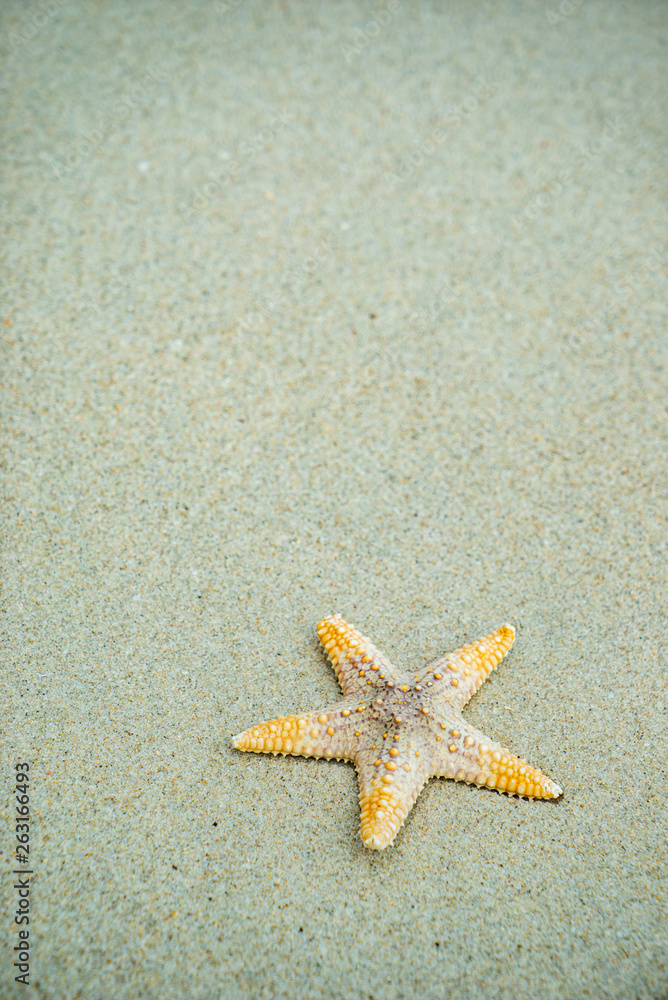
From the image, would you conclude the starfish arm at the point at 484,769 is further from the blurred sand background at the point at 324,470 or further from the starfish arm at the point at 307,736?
the starfish arm at the point at 307,736

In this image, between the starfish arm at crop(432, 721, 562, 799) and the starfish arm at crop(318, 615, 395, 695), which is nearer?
the starfish arm at crop(432, 721, 562, 799)

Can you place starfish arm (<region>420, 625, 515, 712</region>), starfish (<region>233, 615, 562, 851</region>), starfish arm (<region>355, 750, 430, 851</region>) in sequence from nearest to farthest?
starfish arm (<region>355, 750, 430, 851</region>) < starfish (<region>233, 615, 562, 851</region>) < starfish arm (<region>420, 625, 515, 712</region>)

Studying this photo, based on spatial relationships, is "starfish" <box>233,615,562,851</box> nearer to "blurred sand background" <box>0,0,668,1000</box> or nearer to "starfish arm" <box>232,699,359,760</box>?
"starfish arm" <box>232,699,359,760</box>

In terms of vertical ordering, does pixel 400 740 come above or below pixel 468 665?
below

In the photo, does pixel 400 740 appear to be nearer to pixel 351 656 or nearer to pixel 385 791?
pixel 385 791

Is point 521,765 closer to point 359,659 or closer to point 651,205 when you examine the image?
point 359,659

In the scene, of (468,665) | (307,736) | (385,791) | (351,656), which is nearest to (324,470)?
(351,656)

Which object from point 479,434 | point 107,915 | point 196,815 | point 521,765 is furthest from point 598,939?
point 479,434

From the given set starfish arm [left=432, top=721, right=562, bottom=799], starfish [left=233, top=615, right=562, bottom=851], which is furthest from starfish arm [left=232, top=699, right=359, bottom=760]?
starfish arm [left=432, top=721, right=562, bottom=799]
